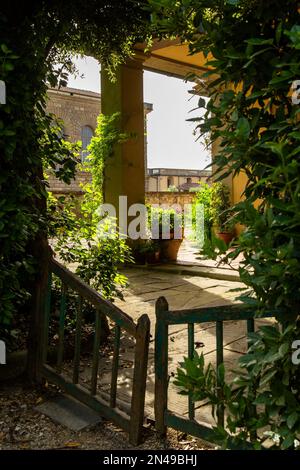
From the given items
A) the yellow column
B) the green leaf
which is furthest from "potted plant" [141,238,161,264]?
the green leaf

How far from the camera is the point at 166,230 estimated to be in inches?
322

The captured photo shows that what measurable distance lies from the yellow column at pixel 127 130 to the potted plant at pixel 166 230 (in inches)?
18.0

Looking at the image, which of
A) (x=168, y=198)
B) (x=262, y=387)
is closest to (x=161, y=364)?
(x=262, y=387)

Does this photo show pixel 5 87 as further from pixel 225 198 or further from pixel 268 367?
pixel 225 198

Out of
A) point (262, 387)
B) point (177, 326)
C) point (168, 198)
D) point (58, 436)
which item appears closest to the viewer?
point (262, 387)

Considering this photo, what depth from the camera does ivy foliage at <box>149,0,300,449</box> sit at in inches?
52.7

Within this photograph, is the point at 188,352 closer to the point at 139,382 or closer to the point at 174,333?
the point at 139,382

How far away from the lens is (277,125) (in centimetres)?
142

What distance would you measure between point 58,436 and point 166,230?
5.88 metres

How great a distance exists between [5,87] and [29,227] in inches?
34.6

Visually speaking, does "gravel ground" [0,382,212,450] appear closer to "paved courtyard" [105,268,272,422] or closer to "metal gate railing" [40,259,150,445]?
"metal gate railing" [40,259,150,445]

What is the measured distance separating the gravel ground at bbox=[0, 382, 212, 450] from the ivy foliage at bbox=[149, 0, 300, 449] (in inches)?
34.1

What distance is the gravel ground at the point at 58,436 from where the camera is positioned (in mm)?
2367
